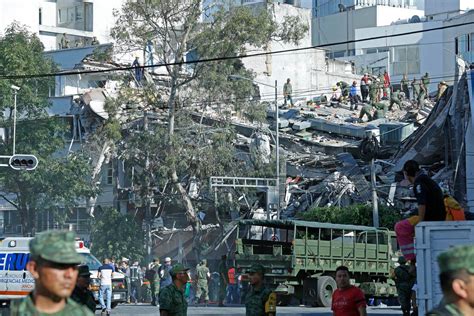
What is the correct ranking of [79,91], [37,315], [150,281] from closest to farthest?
[37,315], [150,281], [79,91]

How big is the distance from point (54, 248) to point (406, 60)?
84.8 metres

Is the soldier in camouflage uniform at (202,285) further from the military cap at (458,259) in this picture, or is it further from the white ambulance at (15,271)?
the military cap at (458,259)

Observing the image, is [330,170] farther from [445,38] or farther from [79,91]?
[445,38]

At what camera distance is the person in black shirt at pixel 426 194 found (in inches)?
531

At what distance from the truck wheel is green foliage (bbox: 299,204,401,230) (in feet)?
36.2

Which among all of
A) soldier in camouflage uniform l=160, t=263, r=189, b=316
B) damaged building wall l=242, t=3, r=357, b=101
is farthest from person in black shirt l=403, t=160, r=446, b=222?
damaged building wall l=242, t=3, r=357, b=101

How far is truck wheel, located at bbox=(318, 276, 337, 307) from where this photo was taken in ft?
110

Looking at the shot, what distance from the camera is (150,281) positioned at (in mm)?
42500

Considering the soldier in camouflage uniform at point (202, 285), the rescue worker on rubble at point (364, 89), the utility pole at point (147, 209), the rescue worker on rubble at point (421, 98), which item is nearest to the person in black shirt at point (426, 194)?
the soldier in camouflage uniform at point (202, 285)

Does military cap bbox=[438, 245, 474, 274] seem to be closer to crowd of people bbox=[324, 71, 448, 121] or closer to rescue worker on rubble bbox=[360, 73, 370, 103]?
crowd of people bbox=[324, 71, 448, 121]

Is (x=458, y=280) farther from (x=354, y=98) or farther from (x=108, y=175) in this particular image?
(x=354, y=98)

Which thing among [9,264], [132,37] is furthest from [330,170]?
[9,264]

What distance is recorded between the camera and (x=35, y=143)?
184ft

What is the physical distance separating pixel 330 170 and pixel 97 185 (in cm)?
1168
